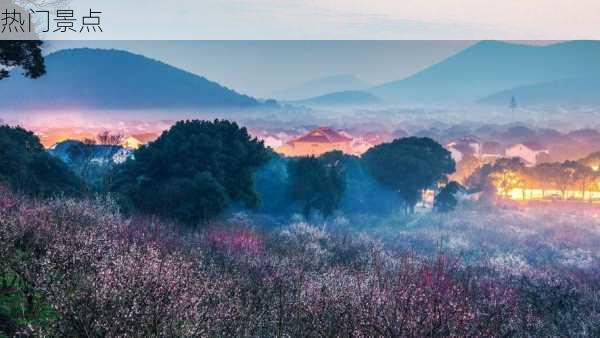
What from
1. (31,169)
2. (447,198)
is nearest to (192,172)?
(31,169)

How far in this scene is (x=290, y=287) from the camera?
56.1ft

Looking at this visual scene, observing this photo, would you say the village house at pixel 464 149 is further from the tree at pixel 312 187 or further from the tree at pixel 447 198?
the tree at pixel 312 187

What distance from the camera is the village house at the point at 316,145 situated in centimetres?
10938

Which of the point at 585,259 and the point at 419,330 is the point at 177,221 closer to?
the point at 419,330

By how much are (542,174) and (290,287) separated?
58.8 m

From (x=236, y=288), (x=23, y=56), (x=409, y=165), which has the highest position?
(x=23, y=56)

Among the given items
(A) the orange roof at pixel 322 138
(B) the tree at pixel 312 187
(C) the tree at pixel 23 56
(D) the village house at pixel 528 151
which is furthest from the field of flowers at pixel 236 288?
(D) the village house at pixel 528 151

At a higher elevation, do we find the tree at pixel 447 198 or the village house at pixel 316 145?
the village house at pixel 316 145

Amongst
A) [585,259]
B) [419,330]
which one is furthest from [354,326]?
[585,259]

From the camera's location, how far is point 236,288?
532 inches

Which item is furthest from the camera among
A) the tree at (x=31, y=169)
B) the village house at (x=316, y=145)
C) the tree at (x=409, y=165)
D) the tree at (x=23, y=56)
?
the village house at (x=316, y=145)

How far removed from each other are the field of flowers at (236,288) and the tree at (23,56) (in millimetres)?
4438

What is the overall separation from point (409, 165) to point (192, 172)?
3251 centimetres

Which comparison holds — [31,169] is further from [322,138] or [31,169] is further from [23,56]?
[322,138]
